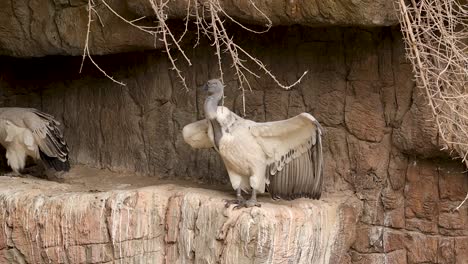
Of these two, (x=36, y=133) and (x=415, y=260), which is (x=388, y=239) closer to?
(x=415, y=260)

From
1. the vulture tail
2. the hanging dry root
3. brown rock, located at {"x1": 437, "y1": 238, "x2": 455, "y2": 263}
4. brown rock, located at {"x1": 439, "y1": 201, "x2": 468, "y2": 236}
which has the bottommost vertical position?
brown rock, located at {"x1": 437, "y1": 238, "x2": 455, "y2": 263}

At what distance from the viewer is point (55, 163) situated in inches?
321

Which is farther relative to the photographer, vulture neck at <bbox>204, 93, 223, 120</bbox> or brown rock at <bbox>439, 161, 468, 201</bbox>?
brown rock at <bbox>439, 161, 468, 201</bbox>

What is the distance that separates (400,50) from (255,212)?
1.57 m

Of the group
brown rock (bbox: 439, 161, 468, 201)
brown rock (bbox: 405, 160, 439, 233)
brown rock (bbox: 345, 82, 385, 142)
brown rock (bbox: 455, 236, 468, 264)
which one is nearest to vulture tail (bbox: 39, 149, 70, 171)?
brown rock (bbox: 345, 82, 385, 142)

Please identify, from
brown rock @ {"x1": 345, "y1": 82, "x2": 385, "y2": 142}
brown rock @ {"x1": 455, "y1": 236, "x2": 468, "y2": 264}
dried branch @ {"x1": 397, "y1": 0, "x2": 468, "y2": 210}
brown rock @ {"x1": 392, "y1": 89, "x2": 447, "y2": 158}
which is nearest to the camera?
dried branch @ {"x1": 397, "y1": 0, "x2": 468, "y2": 210}

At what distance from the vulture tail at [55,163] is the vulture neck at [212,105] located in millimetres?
1868

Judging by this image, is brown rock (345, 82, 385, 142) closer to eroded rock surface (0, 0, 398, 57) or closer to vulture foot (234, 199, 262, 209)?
eroded rock surface (0, 0, 398, 57)

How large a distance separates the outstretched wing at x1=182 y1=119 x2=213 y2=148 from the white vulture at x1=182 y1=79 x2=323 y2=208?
0.04 m


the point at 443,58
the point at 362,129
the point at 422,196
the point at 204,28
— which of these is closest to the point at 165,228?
the point at 204,28

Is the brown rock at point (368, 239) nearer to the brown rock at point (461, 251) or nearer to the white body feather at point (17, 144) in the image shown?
the brown rock at point (461, 251)

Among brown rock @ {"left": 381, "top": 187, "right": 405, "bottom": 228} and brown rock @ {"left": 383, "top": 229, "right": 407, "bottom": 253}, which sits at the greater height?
brown rock @ {"left": 381, "top": 187, "right": 405, "bottom": 228}

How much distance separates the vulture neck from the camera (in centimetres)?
665

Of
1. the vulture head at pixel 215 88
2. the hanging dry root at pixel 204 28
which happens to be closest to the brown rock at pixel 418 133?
the hanging dry root at pixel 204 28
